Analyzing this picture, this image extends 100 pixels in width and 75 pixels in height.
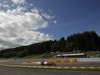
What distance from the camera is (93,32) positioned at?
12531 cm

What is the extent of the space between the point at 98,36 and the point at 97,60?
92.4m

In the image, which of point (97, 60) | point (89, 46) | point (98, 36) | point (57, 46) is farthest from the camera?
point (57, 46)

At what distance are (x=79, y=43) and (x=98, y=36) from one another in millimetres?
19148

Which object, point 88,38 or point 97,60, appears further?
point 88,38

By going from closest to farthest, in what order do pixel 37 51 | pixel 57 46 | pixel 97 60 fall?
pixel 97 60
pixel 57 46
pixel 37 51

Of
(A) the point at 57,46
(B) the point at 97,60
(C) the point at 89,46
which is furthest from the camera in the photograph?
(A) the point at 57,46

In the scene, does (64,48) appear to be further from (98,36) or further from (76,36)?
(98,36)

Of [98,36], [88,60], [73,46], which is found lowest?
[88,60]

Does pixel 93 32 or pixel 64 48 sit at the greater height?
pixel 93 32

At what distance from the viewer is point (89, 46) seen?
370 feet

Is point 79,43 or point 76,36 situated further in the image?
point 76,36

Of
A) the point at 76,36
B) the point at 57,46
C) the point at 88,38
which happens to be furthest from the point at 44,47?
the point at 88,38

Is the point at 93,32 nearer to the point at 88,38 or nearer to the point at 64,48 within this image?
the point at 88,38

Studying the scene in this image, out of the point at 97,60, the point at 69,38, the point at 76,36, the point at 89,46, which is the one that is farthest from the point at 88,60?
the point at 69,38
